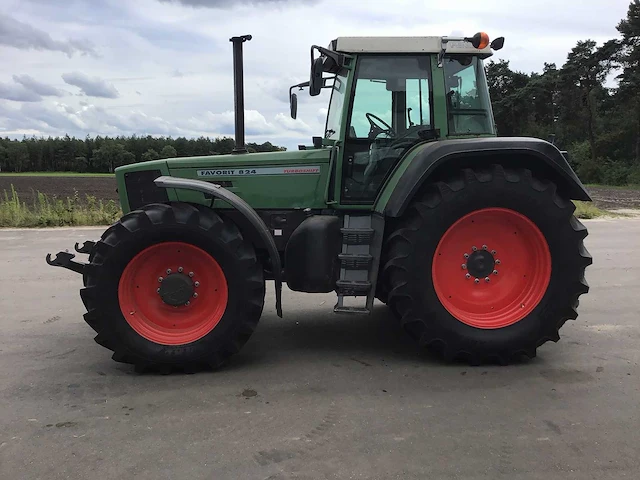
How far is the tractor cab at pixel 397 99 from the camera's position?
416cm

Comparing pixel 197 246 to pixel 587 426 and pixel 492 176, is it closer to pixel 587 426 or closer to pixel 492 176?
pixel 492 176

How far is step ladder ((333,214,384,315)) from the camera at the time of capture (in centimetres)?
397

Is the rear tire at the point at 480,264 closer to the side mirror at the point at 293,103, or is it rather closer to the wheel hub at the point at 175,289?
the wheel hub at the point at 175,289

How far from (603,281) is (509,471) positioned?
4719mm

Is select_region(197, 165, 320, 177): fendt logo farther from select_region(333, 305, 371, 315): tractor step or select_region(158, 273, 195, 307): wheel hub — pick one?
select_region(333, 305, 371, 315): tractor step

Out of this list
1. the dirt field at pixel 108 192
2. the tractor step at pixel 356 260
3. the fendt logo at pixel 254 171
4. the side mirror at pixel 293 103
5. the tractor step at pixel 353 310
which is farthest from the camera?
the dirt field at pixel 108 192

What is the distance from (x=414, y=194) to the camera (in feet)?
12.7

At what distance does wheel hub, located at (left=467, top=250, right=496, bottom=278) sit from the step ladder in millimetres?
707

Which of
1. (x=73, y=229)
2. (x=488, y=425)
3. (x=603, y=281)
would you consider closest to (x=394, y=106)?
(x=488, y=425)

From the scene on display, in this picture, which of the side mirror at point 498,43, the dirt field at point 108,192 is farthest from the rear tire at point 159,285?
the dirt field at point 108,192

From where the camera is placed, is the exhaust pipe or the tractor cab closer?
the tractor cab

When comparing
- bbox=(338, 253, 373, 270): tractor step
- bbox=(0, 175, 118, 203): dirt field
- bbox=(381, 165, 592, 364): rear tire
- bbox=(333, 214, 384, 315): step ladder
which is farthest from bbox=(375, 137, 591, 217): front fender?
bbox=(0, 175, 118, 203): dirt field

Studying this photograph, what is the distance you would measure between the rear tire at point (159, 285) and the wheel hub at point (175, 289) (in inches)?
1.1

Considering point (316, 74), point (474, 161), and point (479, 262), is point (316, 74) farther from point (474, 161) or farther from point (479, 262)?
point (479, 262)
